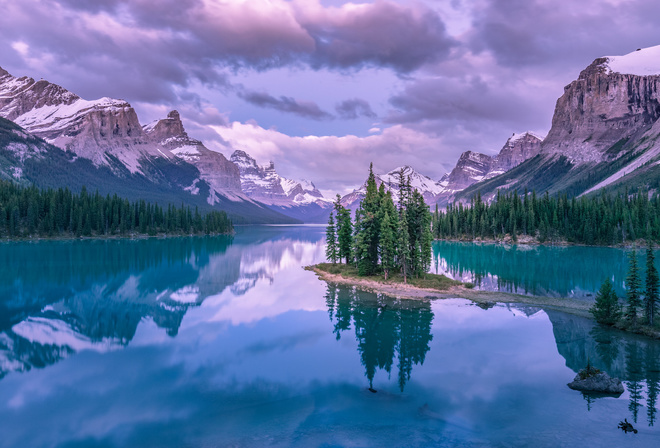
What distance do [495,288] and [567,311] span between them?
15.8 m

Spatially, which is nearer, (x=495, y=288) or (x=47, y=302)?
(x=47, y=302)

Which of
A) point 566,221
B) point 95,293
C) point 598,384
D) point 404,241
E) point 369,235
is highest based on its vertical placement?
point 566,221

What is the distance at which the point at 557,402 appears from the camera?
2211cm

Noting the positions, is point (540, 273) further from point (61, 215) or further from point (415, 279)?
point (61, 215)

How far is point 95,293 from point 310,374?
139 ft

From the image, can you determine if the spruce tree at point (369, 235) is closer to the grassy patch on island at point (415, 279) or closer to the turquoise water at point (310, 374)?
the grassy patch on island at point (415, 279)

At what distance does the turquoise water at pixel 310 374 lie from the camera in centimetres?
1888

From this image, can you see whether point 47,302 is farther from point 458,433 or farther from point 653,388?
point 653,388

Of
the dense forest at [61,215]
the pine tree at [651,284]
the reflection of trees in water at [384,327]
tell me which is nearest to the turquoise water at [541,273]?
the pine tree at [651,284]

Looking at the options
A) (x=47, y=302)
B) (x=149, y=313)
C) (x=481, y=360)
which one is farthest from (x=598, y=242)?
(x=47, y=302)

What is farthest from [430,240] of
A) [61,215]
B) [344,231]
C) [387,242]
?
[61,215]

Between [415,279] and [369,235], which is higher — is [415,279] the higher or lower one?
the lower one

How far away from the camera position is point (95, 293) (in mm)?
55000

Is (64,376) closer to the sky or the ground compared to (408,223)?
closer to the ground
